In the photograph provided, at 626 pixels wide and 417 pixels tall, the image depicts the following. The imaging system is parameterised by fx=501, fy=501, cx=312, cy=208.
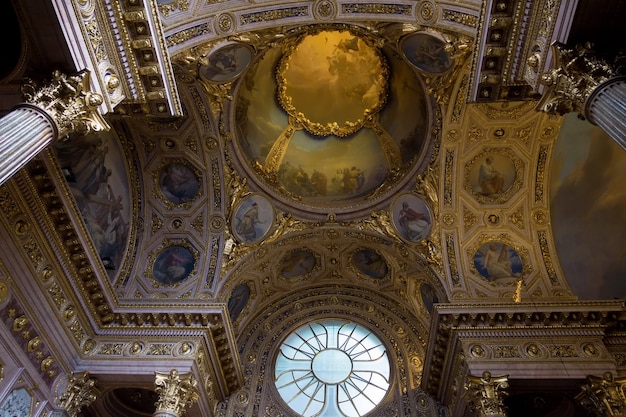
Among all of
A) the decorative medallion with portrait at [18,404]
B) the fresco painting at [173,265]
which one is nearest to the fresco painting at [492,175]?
the fresco painting at [173,265]

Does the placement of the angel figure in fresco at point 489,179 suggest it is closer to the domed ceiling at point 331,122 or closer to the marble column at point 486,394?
the domed ceiling at point 331,122

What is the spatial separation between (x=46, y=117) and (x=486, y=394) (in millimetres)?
9165

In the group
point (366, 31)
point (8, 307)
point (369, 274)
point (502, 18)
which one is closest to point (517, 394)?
point (369, 274)

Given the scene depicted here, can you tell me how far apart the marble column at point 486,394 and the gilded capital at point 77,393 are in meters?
7.86

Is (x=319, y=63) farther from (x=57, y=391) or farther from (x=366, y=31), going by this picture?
(x=57, y=391)

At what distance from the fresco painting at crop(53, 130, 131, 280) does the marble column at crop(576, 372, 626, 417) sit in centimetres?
1103

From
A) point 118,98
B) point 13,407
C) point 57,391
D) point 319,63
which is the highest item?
point 319,63

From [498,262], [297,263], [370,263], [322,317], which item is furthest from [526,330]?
[297,263]

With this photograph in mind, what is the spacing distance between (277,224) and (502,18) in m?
8.62

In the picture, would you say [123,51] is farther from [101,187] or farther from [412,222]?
[412,222]

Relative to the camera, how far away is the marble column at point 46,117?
5840 mm

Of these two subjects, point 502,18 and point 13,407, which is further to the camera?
point 13,407

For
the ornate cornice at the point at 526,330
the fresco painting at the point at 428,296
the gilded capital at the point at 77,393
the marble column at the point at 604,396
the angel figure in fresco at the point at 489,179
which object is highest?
the angel figure in fresco at the point at 489,179

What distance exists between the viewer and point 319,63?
14.5 metres
